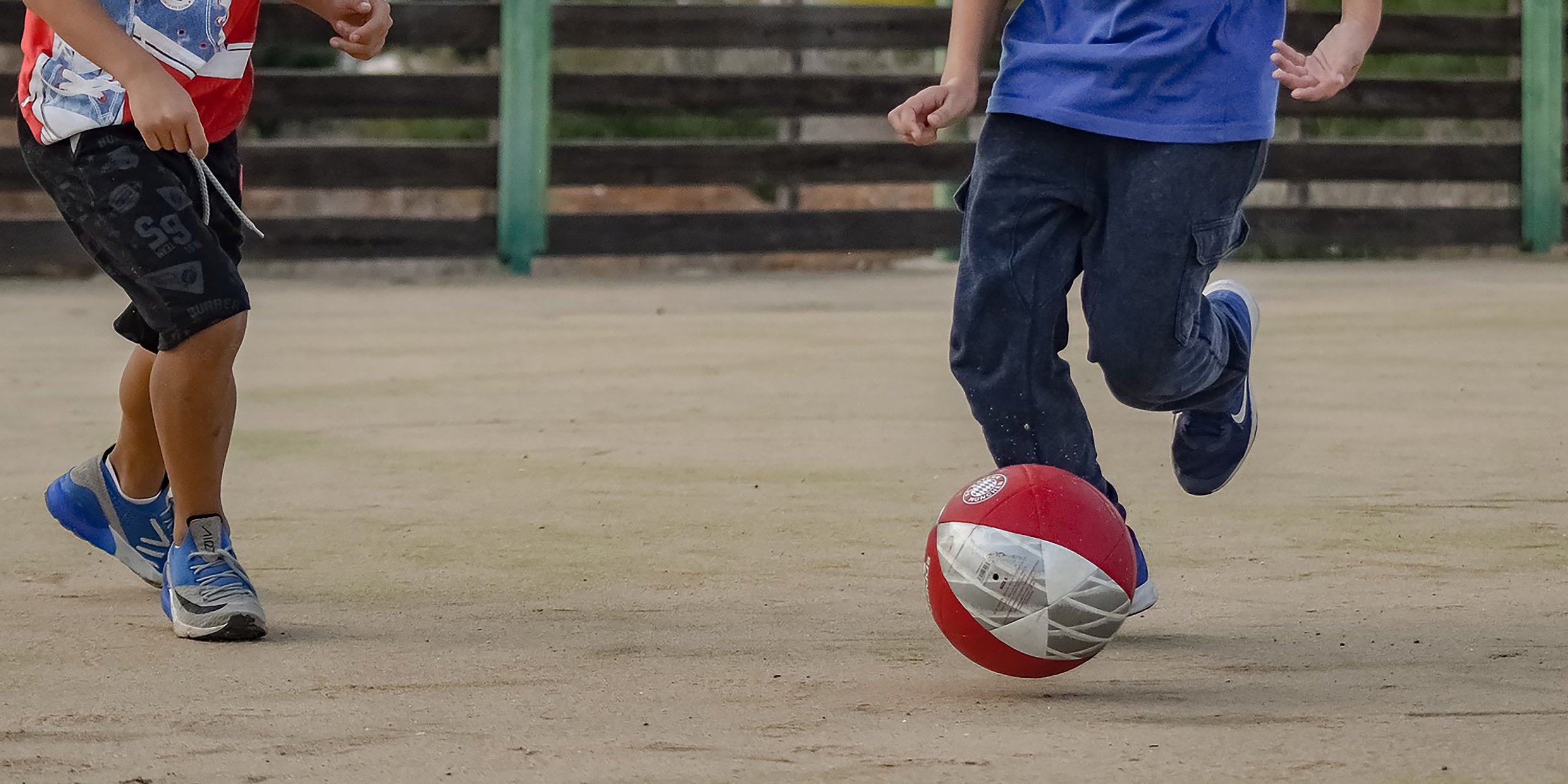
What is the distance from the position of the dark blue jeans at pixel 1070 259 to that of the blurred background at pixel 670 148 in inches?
270

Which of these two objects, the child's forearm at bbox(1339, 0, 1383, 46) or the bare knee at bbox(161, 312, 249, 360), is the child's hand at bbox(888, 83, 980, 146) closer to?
the child's forearm at bbox(1339, 0, 1383, 46)

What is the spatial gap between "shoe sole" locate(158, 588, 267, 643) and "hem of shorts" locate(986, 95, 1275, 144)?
1195 mm

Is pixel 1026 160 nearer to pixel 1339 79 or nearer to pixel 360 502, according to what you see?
pixel 1339 79

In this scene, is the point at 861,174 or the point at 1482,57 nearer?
the point at 861,174

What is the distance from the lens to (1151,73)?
279 centimetres

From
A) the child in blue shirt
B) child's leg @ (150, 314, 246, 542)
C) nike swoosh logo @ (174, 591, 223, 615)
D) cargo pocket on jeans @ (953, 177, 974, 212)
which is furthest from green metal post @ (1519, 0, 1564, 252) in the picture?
nike swoosh logo @ (174, 591, 223, 615)

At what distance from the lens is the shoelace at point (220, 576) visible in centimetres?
287

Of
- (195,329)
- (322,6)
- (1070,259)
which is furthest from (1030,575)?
(322,6)

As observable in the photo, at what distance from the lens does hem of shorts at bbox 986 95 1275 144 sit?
2756 mm

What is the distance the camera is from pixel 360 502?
12.9 ft

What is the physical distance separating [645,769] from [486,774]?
16 centimetres

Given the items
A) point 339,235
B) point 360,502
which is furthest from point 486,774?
point 339,235

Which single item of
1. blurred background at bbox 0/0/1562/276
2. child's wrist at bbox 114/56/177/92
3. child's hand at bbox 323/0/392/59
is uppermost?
child's hand at bbox 323/0/392/59

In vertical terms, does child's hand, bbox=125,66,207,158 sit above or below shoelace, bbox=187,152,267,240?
above
